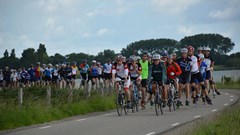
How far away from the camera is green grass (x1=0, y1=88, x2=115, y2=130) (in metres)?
15.7

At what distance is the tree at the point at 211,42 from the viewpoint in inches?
2948

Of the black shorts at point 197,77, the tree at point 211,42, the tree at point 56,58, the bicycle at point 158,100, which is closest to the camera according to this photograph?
the bicycle at point 158,100

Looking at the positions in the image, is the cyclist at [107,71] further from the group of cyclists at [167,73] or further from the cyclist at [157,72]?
the cyclist at [157,72]

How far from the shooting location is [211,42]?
265 ft

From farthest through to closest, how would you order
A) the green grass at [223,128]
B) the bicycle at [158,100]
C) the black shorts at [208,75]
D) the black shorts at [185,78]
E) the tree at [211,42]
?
1. the tree at [211,42]
2. the black shorts at [208,75]
3. the black shorts at [185,78]
4. the bicycle at [158,100]
5. the green grass at [223,128]

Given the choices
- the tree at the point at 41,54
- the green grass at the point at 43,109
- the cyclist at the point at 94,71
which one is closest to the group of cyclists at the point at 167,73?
the green grass at the point at 43,109

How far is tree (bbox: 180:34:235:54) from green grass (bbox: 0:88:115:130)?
52452 millimetres

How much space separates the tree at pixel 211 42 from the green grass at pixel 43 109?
5245 cm

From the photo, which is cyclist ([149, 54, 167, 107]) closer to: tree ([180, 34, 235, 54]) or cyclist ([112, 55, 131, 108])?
cyclist ([112, 55, 131, 108])

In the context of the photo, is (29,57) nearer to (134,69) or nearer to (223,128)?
(134,69)

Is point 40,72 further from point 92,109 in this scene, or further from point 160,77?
point 160,77

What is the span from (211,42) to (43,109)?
6570 cm

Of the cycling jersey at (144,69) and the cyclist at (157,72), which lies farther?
the cycling jersey at (144,69)

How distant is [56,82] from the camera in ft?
118
